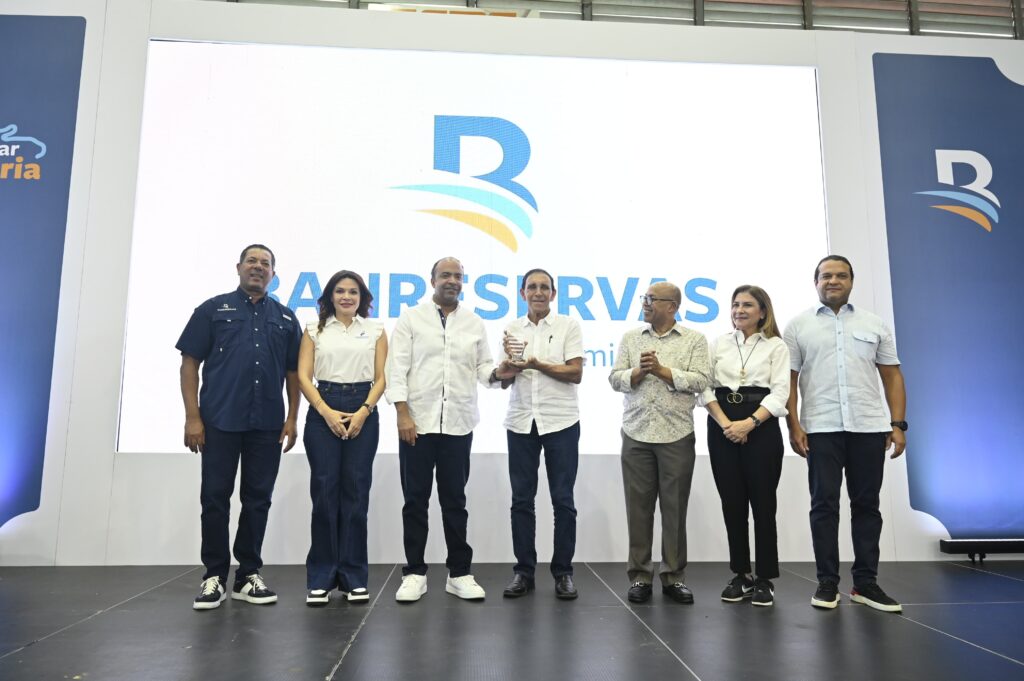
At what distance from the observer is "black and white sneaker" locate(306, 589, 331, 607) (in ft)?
9.73

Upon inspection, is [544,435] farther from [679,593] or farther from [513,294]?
[513,294]

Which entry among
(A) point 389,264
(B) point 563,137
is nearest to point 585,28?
(B) point 563,137

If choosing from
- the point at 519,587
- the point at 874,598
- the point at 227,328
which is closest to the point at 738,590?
the point at 874,598

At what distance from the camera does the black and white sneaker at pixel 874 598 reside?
2932 millimetres

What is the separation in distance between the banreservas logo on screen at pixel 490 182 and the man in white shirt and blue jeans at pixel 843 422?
74.1 inches

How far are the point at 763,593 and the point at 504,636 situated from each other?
122 centimetres

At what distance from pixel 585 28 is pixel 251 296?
292 centimetres

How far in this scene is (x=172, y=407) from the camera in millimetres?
4125

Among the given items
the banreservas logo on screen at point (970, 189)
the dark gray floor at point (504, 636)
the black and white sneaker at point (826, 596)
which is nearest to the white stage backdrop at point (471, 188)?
the banreservas logo on screen at point (970, 189)

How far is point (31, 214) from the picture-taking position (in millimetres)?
4230

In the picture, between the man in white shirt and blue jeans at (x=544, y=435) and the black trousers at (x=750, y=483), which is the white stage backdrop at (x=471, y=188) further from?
the black trousers at (x=750, y=483)

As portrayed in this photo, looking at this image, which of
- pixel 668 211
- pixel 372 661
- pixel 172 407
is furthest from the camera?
pixel 668 211

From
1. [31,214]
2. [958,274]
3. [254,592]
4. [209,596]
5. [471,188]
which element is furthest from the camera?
[958,274]

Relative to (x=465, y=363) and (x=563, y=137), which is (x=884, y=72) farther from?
(x=465, y=363)
